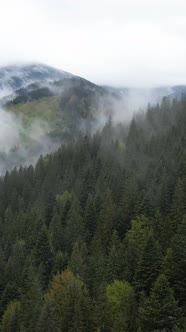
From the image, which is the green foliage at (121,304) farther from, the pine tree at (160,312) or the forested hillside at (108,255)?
the pine tree at (160,312)

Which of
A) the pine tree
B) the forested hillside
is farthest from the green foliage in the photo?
the pine tree

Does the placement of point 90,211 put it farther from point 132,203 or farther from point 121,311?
point 121,311

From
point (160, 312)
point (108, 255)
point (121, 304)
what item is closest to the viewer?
point (160, 312)

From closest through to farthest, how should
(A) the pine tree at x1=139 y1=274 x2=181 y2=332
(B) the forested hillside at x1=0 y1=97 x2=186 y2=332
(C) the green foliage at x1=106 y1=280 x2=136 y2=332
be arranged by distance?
(A) the pine tree at x1=139 y1=274 x2=181 y2=332 < (C) the green foliage at x1=106 y1=280 x2=136 y2=332 < (B) the forested hillside at x1=0 y1=97 x2=186 y2=332

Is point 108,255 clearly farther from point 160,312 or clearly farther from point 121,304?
point 160,312

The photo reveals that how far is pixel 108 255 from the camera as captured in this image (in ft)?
304

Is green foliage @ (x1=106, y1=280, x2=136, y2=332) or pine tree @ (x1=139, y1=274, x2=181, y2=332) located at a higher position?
pine tree @ (x1=139, y1=274, x2=181, y2=332)

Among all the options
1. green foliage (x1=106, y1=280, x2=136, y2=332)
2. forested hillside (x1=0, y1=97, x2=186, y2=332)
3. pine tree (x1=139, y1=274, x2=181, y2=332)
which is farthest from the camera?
forested hillside (x1=0, y1=97, x2=186, y2=332)

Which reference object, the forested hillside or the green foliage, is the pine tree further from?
the green foliage

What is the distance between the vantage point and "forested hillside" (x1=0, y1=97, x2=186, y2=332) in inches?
2297

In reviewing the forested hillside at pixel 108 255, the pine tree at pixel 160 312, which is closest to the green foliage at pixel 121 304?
the forested hillside at pixel 108 255

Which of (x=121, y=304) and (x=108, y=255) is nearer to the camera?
(x=121, y=304)

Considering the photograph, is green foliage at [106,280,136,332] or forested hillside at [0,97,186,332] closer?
green foliage at [106,280,136,332]

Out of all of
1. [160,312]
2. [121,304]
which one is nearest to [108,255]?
[121,304]
